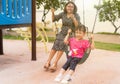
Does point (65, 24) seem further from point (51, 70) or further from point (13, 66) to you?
point (13, 66)

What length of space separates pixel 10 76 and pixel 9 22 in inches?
53.3

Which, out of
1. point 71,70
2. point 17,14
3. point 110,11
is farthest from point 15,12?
point 110,11

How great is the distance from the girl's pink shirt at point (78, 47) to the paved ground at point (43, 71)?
452 mm

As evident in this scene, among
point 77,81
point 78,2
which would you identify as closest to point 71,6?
point 77,81

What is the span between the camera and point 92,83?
19.2 ft

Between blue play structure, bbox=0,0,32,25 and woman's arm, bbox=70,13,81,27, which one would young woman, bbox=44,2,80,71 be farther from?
blue play structure, bbox=0,0,32,25

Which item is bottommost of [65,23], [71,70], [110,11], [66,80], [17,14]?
[66,80]

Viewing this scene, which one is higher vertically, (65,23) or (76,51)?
(65,23)

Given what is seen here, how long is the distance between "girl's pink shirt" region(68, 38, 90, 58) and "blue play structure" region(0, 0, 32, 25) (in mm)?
1734

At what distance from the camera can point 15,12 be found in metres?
7.43

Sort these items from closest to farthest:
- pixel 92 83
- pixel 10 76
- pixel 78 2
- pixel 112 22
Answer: pixel 92 83, pixel 10 76, pixel 112 22, pixel 78 2

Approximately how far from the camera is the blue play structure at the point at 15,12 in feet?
22.9

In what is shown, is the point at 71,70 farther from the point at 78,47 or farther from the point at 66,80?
the point at 78,47

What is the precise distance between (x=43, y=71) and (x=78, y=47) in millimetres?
1173
